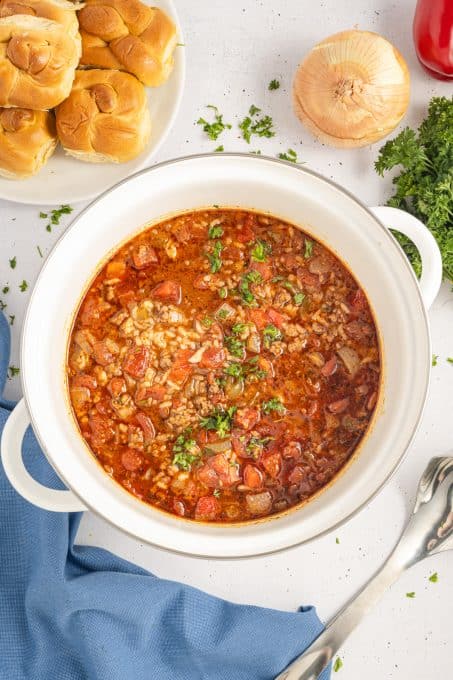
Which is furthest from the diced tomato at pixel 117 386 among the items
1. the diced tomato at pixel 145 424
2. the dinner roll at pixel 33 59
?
the dinner roll at pixel 33 59

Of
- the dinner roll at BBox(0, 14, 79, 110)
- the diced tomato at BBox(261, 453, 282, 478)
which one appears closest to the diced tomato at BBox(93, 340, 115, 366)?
the diced tomato at BBox(261, 453, 282, 478)

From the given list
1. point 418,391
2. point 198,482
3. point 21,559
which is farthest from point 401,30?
point 21,559

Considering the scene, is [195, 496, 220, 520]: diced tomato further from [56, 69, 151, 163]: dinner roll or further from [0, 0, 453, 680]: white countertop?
[56, 69, 151, 163]: dinner roll

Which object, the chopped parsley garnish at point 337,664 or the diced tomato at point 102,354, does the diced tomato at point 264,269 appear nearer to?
the diced tomato at point 102,354

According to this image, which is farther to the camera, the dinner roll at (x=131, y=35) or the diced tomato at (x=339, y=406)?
the dinner roll at (x=131, y=35)

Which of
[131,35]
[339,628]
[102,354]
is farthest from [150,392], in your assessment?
[131,35]

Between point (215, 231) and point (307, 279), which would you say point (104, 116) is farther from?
point (307, 279)

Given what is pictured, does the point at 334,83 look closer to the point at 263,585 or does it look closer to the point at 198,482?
the point at 198,482
